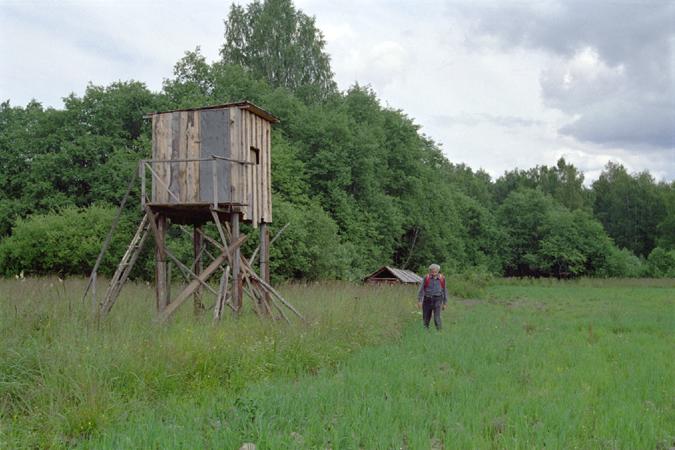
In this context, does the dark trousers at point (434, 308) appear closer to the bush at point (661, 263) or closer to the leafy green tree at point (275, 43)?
the leafy green tree at point (275, 43)

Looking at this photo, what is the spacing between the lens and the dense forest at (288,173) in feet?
89.6

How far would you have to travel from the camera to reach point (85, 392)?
21.4ft

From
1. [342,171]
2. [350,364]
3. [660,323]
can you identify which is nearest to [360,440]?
[350,364]

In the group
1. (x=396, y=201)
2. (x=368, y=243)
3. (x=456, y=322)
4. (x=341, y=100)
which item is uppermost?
(x=341, y=100)

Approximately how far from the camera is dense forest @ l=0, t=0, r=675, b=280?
27.3m

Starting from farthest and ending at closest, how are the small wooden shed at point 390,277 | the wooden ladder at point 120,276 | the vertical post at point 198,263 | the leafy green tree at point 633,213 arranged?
the leafy green tree at point 633,213 < the small wooden shed at point 390,277 < the vertical post at point 198,263 < the wooden ladder at point 120,276

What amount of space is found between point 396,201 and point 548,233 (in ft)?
86.7

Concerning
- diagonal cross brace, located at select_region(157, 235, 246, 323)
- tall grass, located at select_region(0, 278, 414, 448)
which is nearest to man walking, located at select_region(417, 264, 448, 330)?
tall grass, located at select_region(0, 278, 414, 448)

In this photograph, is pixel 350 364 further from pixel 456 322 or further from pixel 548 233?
pixel 548 233

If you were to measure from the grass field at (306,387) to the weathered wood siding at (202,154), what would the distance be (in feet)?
9.93

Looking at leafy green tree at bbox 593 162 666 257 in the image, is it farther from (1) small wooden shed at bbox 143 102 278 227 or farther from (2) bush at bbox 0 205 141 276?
(1) small wooden shed at bbox 143 102 278 227

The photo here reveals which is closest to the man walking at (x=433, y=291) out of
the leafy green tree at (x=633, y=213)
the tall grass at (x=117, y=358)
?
the tall grass at (x=117, y=358)

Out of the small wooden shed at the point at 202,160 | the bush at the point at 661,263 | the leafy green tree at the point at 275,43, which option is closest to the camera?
the small wooden shed at the point at 202,160

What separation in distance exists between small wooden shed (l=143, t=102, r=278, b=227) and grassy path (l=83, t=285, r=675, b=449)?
510cm
